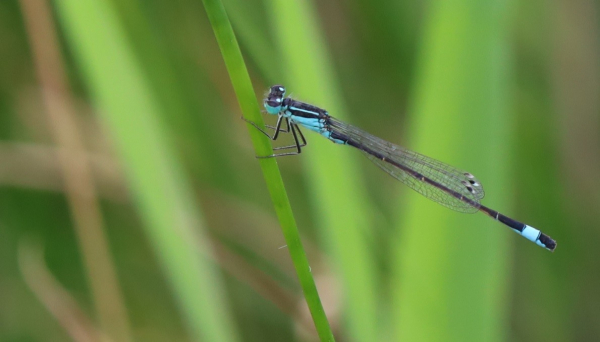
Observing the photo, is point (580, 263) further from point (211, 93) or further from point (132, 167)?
point (132, 167)

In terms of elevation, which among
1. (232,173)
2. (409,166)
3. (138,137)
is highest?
(138,137)

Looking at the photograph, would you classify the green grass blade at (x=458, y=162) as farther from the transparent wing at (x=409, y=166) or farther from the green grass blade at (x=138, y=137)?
the green grass blade at (x=138, y=137)

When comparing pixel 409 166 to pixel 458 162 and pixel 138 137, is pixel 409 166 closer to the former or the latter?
pixel 458 162

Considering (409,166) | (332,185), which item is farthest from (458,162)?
(409,166)

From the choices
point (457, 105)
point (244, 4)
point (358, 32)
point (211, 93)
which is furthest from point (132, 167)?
point (358, 32)

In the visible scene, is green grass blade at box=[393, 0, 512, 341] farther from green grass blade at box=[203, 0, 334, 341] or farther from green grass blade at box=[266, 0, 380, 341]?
green grass blade at box=[203, 0, 334, 341]

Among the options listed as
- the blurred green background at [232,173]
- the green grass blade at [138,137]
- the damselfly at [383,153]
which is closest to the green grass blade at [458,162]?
the blurred green background at [232,173]
